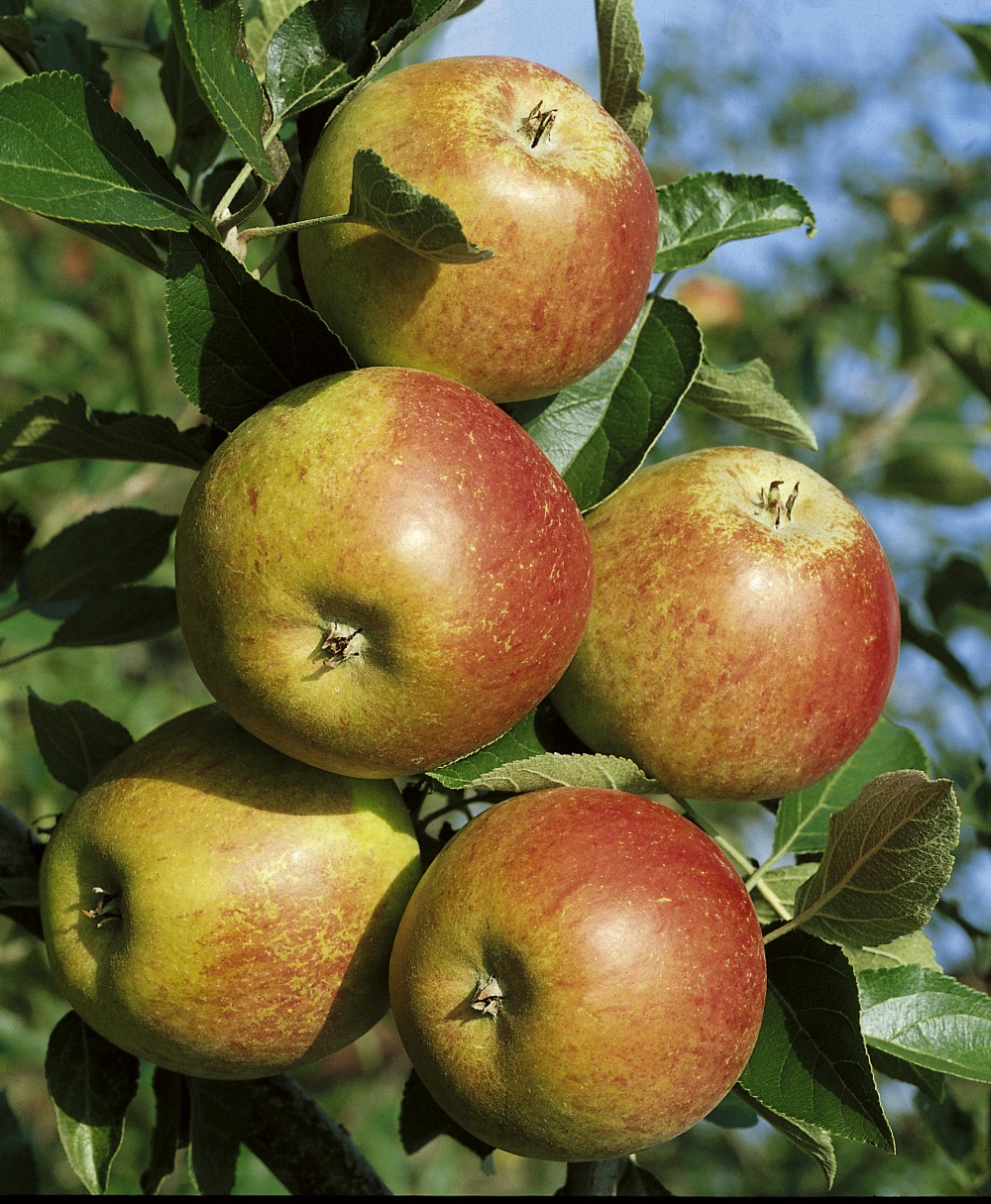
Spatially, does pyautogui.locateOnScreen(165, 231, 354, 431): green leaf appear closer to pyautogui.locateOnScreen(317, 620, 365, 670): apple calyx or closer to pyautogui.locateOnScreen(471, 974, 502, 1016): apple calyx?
pyautogui.locateOnScreen(317, 620, 365, 670): apple calyx

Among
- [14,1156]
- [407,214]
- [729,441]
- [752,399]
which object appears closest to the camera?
[407,214]

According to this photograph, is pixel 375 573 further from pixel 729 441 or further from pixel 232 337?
pixel 729 441

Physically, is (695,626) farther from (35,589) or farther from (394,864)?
(35,589)

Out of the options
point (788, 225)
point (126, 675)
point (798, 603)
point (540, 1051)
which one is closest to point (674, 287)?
point (126, 675)

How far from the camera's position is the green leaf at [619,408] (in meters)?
1.28

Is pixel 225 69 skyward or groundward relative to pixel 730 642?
skyward

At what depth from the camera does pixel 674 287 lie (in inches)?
200

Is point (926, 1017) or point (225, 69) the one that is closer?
point (225, 69)

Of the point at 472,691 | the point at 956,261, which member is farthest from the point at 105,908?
the point at 956,261

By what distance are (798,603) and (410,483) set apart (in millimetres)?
432

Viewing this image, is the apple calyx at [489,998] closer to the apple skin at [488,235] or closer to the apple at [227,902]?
the apple at [227,902]

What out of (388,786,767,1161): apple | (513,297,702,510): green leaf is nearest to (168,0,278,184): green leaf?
(513,297,702,510): green leaf

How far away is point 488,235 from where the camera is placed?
106 centimetres

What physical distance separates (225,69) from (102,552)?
0.81 metres
